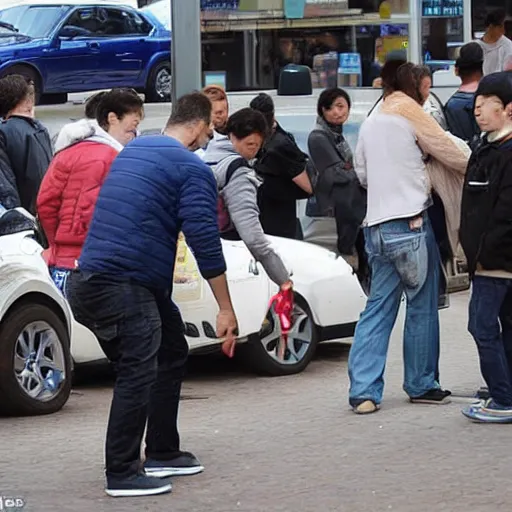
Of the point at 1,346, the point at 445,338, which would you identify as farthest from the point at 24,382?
the point at 445,338

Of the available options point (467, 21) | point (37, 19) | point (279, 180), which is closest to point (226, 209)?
point (279, 180)

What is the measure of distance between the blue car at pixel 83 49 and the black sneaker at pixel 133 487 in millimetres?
10336

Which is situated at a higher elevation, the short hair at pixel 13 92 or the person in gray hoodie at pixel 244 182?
the short hair at pixel 13 92

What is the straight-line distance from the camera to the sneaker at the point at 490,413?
7.79 meters

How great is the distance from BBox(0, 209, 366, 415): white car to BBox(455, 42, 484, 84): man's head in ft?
9.34

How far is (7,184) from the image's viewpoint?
9.98 metres

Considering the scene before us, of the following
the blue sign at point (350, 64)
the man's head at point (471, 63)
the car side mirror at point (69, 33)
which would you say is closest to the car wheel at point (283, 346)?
the man's head at point (471, 63)

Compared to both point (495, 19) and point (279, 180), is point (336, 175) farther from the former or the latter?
point (495, 19)

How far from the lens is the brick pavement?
21.1ft

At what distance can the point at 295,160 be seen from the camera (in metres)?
10.9

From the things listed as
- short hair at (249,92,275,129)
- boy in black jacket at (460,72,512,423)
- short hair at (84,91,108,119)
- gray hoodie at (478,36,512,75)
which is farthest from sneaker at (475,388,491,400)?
gray hoodie at (478,36,512,75)

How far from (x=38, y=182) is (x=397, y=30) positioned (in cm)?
457

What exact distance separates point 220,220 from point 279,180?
5.21 ft

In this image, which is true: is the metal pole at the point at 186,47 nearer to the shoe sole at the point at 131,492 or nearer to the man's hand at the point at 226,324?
the man's hand at the point at 226,324
